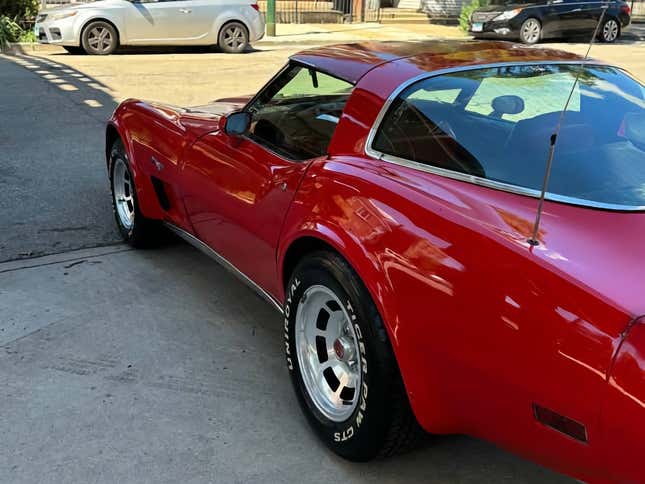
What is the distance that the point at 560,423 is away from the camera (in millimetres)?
1845

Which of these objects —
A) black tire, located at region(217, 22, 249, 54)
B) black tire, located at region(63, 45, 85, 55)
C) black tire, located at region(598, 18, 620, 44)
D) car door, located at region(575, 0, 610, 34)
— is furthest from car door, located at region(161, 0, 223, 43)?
black tire, located at region(598, 18, 620, 44)

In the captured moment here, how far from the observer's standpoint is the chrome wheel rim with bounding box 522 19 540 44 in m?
18.0

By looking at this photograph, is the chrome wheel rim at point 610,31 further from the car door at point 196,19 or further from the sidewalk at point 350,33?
the car door at point 196,19

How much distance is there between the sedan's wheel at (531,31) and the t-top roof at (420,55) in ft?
51.5

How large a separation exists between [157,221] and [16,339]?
1249mm

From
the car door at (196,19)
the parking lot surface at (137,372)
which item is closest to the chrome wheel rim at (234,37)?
the car door at (196,19)

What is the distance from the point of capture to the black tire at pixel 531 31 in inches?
707

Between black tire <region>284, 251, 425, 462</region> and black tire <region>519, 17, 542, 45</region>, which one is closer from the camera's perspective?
black tire <region>284, 251, 425, 462</region>

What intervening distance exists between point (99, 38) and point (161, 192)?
33.4 ft

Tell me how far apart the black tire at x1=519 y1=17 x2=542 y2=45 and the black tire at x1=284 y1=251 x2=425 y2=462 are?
17.0 metres

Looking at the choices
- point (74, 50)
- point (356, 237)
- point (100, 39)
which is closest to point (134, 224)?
point (356, 237)

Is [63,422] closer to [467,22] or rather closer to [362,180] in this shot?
[362,180]

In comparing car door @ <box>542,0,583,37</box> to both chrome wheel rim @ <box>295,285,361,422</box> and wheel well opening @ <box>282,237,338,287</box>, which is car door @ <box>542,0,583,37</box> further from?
chrome wheel rim @ <box>295,285,361,422</box>

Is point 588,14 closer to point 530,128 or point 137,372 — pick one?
point 530,128
